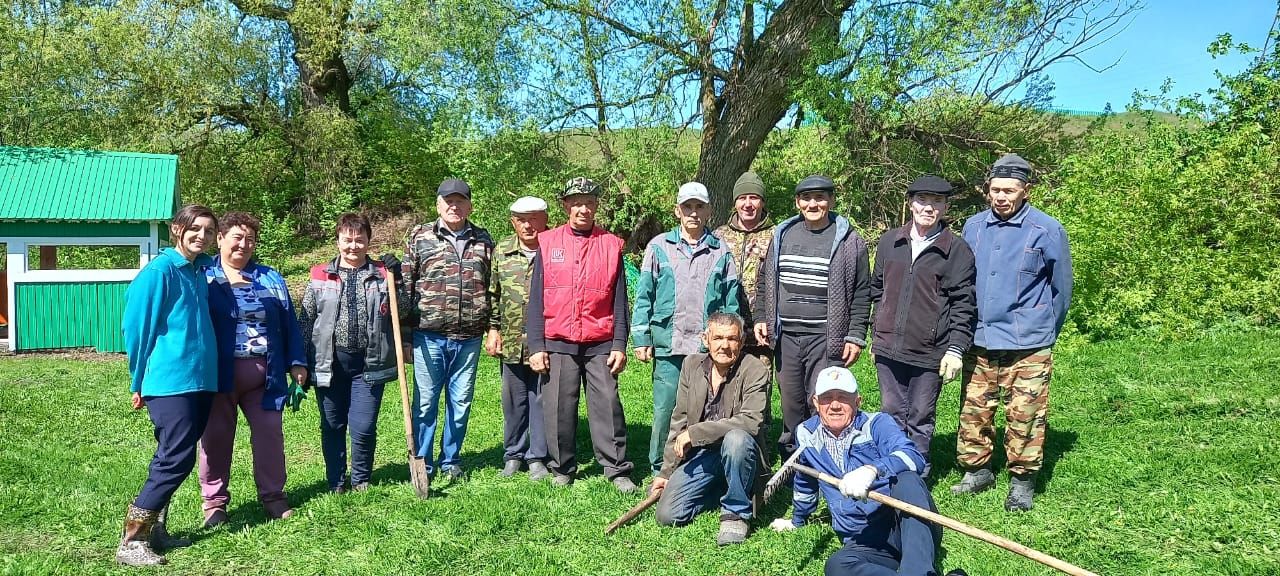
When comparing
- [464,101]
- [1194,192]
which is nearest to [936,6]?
[1194,192]

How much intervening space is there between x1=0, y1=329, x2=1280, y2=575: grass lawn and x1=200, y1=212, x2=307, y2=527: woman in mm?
245

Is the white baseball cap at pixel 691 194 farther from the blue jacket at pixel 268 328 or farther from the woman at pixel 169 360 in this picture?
the woman at pixel 169 360

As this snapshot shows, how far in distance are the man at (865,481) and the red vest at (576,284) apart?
1566mm

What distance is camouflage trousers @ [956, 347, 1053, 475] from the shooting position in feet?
14.5

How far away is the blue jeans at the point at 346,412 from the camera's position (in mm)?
4875

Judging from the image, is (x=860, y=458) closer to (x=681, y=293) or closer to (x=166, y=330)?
(x=681, y=293)

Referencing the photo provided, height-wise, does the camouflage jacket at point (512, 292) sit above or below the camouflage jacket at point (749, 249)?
below

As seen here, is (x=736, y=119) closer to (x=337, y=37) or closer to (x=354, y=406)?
(x=354, y=406)

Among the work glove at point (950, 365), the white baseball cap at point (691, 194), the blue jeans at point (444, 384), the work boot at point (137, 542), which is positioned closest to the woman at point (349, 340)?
the blue jeans at point (444, 384)

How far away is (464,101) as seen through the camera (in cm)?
1193

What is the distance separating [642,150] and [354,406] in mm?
7953

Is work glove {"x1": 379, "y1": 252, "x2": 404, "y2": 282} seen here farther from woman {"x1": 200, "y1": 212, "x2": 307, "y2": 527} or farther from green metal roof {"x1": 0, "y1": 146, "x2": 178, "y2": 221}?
green metal roof {"x1": 0, "y1": 146, "x2": 178, "y2": 221}

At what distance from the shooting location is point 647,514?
461 centimetres

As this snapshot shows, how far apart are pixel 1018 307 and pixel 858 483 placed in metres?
1.60
